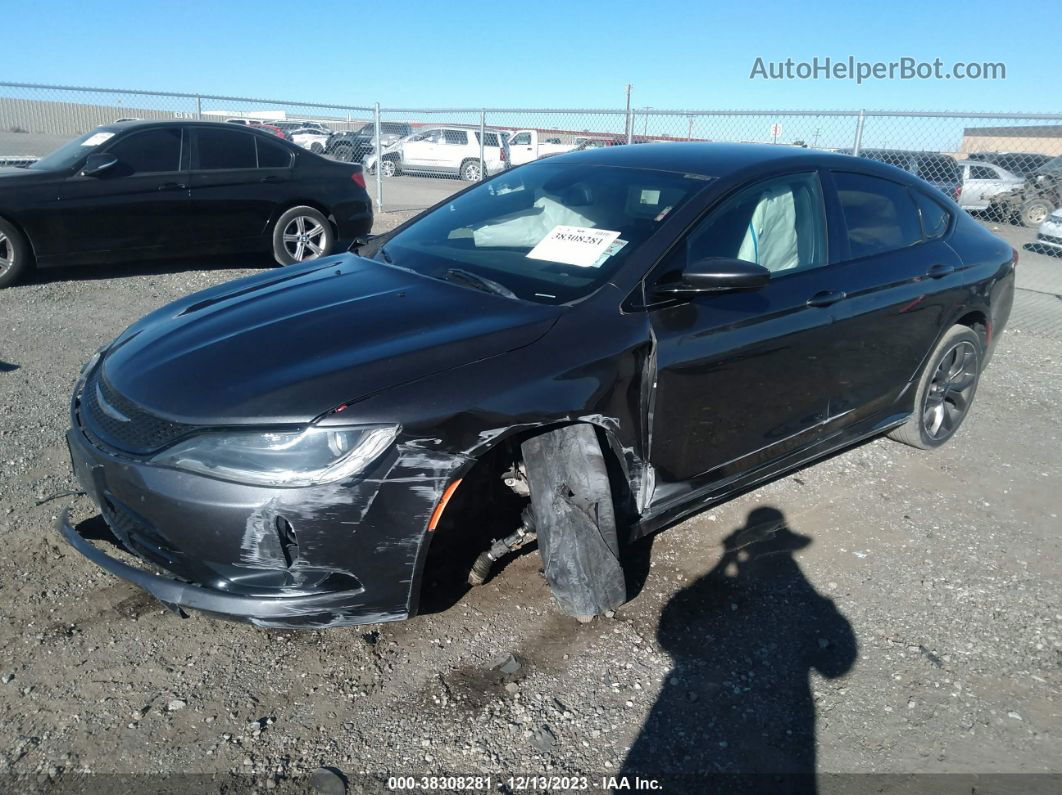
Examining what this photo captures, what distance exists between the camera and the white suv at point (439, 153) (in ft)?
68.6

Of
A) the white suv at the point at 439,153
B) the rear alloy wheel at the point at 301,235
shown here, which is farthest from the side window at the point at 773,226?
the white suv at the point at 439,153

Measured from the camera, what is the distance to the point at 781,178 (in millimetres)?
3496

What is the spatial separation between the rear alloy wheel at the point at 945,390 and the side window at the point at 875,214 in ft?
2.34

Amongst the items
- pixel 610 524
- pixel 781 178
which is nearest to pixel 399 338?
pixel 610 524

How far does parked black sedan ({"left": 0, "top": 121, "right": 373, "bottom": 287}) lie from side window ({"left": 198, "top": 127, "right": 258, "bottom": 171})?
10 mm

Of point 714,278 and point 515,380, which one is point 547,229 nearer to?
point 714,278

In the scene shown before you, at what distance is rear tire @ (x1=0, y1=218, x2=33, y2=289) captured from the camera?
270 inches

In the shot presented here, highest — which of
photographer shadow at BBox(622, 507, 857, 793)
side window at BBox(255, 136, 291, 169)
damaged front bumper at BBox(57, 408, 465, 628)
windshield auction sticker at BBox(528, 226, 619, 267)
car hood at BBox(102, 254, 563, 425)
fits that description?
side window at BBox(255, 136, 291, 169)

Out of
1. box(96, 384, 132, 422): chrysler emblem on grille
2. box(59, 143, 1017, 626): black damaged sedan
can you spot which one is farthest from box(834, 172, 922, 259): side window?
box(96, 384, 132, 422): chrysler emblem on grille

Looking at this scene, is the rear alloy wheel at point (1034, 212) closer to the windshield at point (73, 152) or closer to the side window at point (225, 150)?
the side window at point (225, 150)

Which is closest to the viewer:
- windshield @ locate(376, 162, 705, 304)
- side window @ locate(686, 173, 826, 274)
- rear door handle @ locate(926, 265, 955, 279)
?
windshield @ locate(376, 162, 705, 304)

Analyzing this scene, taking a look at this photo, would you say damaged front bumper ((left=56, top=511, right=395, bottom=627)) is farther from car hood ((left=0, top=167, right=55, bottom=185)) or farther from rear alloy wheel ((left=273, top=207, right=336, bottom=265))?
rear alloy wheel ((left=273, top=207, right=336, bottom=265))

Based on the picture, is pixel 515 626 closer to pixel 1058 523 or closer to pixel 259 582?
pixel 259 582

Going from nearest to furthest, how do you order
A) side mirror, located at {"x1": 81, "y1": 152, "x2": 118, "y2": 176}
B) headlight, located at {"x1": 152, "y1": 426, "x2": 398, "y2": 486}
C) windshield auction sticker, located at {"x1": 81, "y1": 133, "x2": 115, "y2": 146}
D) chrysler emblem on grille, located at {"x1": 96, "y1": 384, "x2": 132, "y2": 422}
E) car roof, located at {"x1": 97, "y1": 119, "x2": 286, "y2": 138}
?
headlight, located at {"x1": 152, "y1": 426, "x2": 398, "y2": 486}, chrysler emblem on grille, located at {"x1": 96, "y1": 384, "x2": 132, "y2": 422}, side mirror, located at {"x1": 81, "y1": 152, "x2": 118, "y2": 176}, windshield auction sticker, located at {"x1": 81, "y1": 133, "x2": 115, "y2": 146}, car roof, located at {"x1": 97, "y1": 119, "x2": 286, "y2": 138}
